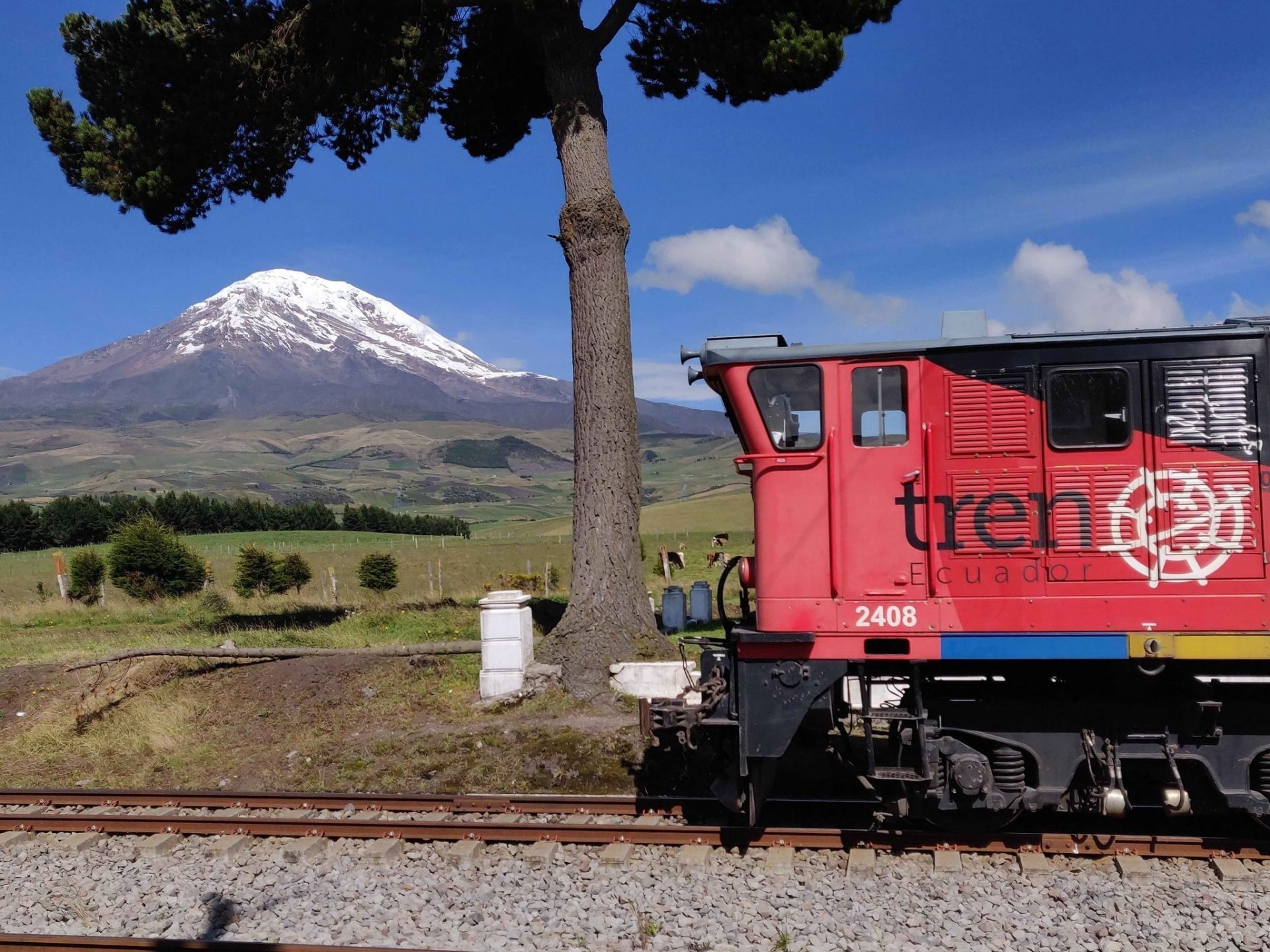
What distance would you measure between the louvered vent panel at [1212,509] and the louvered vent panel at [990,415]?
3.54 feet

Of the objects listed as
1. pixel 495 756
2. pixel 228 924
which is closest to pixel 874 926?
pixel 228 924

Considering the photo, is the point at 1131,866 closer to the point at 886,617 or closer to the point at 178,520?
the point at 886,617

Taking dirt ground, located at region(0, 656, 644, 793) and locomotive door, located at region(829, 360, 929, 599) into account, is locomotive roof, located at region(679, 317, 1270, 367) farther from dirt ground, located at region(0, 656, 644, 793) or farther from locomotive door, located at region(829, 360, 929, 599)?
dirt ground, located at region(0, 656, 644, 793)

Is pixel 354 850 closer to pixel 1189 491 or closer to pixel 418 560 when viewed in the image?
pixel 1189 491

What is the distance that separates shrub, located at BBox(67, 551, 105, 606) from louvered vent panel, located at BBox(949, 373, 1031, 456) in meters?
28.7

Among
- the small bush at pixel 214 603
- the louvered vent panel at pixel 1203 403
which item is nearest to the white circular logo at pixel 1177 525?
the louvered vent panel at pixel 1203 403

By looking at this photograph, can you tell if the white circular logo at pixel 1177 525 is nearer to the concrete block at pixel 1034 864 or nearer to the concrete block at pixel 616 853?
the concrete block at pixel 1034 864

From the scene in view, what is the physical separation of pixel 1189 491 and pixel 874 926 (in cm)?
378

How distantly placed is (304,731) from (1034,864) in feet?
27.5

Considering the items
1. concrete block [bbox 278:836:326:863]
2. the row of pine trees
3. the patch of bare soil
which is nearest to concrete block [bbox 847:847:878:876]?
concrete block [bbox 278:836:326:863]

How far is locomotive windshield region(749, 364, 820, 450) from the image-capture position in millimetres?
7312

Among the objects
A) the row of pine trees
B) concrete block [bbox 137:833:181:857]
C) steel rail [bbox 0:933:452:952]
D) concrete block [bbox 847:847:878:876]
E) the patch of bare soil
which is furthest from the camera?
the row of pine trees

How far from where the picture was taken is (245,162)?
15086 mm

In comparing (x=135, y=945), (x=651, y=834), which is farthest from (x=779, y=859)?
(x=135, y=945)
